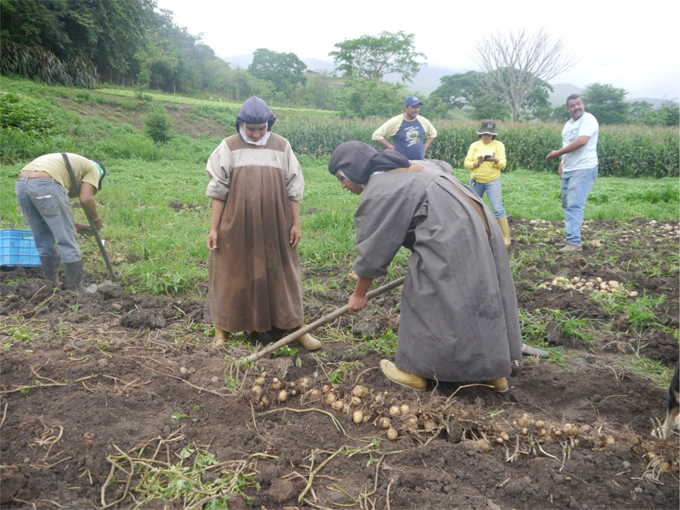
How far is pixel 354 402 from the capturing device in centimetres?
239

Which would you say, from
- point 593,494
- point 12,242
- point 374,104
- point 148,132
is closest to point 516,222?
point 593,494

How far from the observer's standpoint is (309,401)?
8.14 feet

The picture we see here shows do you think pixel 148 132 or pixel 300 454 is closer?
pixel 300 454

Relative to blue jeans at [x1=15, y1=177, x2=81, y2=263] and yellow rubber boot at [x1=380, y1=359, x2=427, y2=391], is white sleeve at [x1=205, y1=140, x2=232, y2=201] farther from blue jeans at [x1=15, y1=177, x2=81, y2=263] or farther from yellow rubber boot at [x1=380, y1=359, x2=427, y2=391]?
blue jeans at [x1=15, y1=177, x2=81, y2=263]

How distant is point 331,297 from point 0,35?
62.8ft

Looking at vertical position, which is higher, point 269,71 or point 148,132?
point 269,71

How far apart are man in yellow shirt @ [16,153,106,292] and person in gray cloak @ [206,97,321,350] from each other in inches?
67.4

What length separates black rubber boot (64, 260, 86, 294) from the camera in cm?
398

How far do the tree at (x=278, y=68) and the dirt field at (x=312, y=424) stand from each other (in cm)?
4126

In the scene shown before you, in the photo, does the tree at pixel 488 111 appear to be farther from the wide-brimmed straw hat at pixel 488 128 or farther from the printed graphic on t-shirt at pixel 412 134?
the wide-brimmed straw hat at pixel 488 128

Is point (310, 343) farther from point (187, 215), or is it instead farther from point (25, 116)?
point (25, 116)

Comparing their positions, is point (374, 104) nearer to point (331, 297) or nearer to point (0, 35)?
point (0, 35)

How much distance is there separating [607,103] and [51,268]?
39.1m

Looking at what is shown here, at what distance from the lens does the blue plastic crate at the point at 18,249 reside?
14.0 ft
